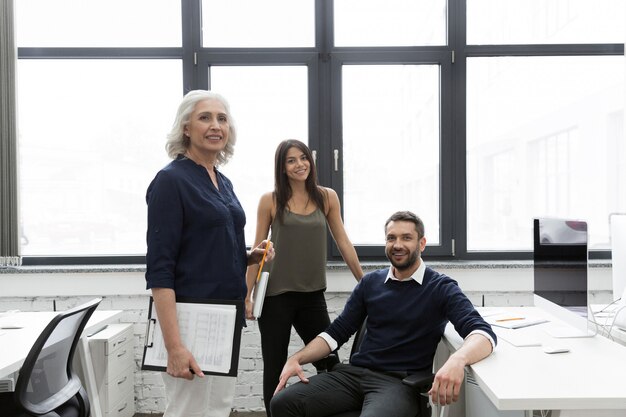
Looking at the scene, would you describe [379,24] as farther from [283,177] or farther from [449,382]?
[449,382]

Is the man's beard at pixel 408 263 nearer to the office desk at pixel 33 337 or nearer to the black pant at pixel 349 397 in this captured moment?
the black pant at pixel 349 397

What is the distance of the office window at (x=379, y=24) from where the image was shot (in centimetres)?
350

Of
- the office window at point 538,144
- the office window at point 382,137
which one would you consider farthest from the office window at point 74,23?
the office window at point 538,144

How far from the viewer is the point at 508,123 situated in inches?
139

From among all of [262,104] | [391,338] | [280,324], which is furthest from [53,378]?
[262,104]

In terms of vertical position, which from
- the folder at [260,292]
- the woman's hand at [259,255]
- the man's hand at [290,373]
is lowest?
the man's hand at [290,373]

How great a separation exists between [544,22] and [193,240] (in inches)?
113

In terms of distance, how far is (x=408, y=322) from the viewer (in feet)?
7.19

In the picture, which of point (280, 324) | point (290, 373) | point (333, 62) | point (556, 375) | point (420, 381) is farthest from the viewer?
point (333, 62)

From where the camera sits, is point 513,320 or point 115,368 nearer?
point 513,320

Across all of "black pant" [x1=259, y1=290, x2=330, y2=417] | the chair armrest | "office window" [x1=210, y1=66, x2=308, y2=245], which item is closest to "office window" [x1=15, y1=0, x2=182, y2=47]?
"office window" [x1=210, y1=66, x2=308, y2=245]

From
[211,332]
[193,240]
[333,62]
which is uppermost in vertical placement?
[333,62]

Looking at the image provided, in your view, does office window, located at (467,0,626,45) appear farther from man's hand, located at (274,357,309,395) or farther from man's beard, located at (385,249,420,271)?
man's hand, located at (274,357,309,395)

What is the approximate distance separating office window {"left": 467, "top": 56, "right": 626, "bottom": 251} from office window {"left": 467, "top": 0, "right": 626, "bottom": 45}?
0.12 metres
